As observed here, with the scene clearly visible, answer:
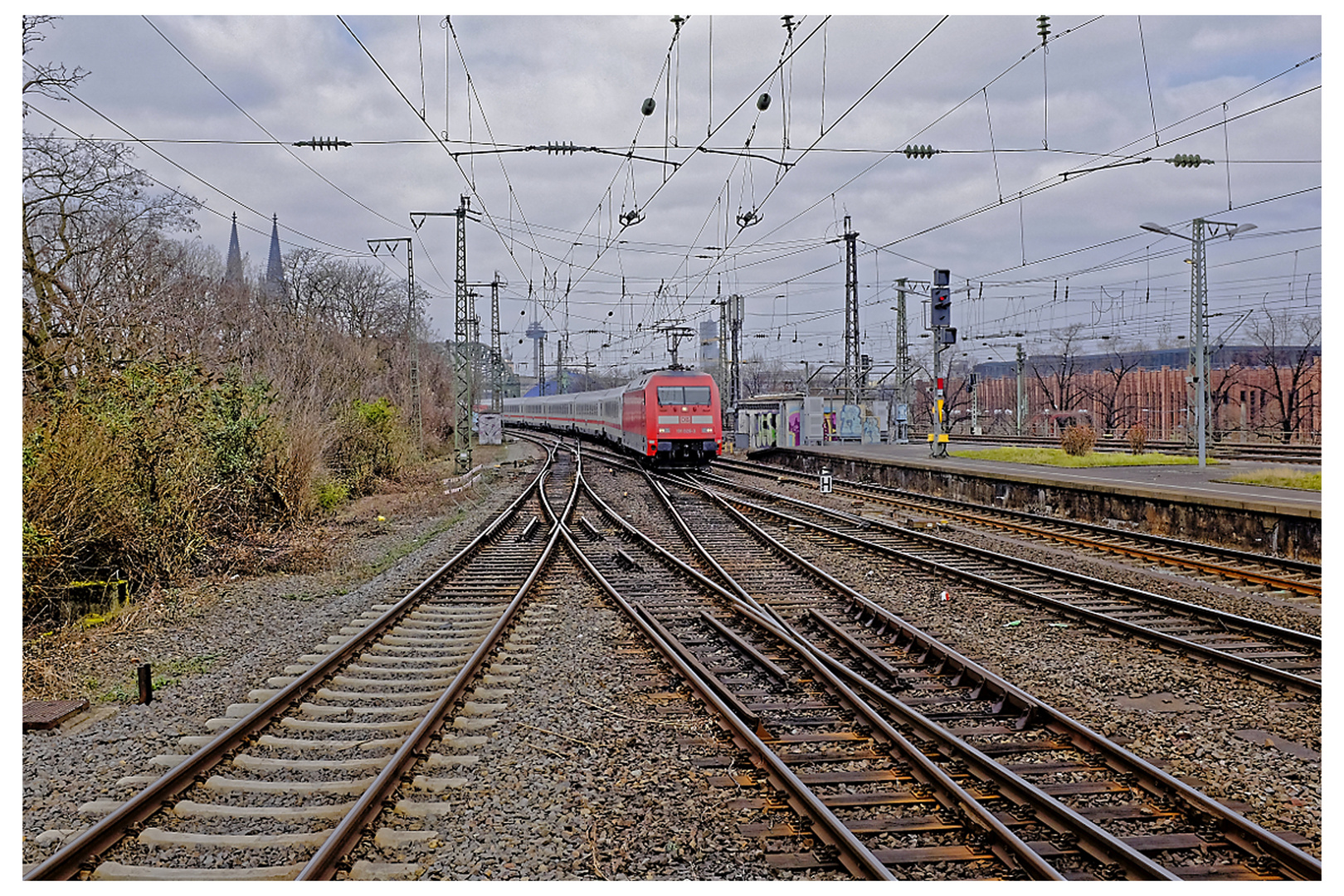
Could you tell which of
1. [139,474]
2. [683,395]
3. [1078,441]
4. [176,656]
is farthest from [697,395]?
[176,656]

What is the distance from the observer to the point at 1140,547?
14.4 metres

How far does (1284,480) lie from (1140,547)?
624 centimetres

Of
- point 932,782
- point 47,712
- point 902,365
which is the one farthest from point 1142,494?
point 902,365

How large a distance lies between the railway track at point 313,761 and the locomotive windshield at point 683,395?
1840cm

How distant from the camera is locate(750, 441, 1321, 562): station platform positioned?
14336 millimetres

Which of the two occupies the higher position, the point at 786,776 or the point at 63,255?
the point at 63,255

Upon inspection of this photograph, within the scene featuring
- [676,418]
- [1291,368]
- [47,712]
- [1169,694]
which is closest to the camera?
[47,712]

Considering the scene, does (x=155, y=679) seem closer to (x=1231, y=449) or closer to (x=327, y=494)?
(x=327, y=494)

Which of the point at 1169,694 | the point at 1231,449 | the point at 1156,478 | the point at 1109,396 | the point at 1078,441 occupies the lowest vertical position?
the point at 1169,694

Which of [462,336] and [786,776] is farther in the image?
[462,336]

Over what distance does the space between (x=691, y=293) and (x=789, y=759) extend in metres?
30.4

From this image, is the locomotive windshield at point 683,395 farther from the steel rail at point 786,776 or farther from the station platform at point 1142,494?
the steel rail at point 786,776

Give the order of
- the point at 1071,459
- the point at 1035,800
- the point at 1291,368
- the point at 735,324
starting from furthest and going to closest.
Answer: the point at 1291,368, the point at 735,324, the point at 1071,459, the point at 1035,800
